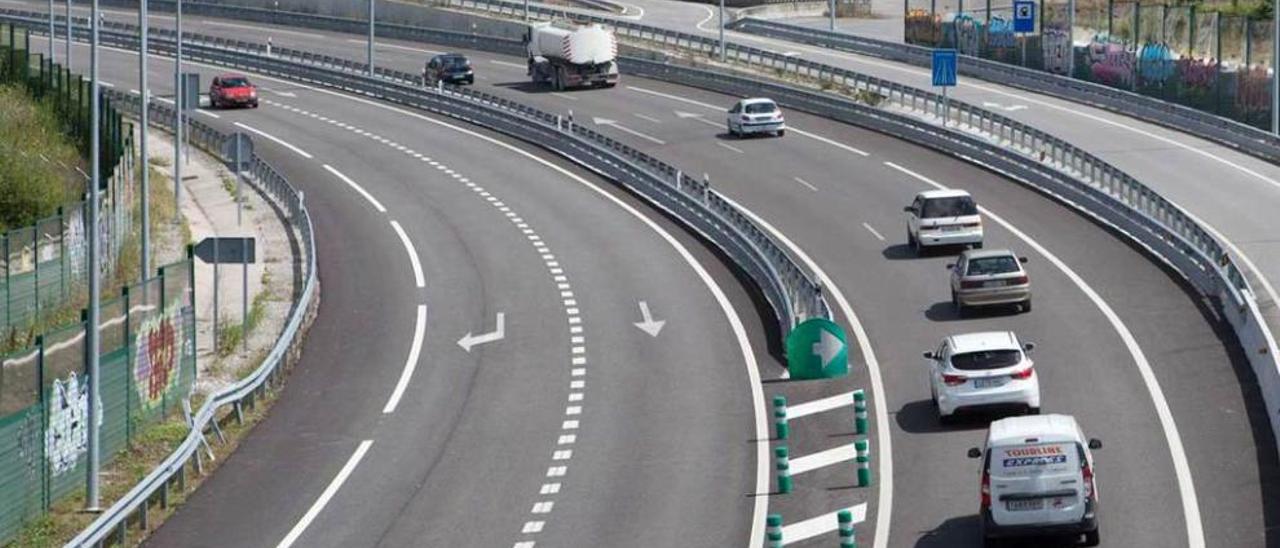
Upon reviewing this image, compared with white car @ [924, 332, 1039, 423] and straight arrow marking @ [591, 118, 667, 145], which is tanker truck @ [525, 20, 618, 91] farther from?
white car @ [924, 332, 1039, 423]

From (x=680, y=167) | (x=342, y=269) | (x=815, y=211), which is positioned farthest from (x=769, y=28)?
(x=342, y=269)

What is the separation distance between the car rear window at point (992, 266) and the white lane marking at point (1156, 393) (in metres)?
1.99

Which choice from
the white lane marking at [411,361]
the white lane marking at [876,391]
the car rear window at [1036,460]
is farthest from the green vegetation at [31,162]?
the car rear window at [1036,460]

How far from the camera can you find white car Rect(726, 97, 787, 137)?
71438 millimetres

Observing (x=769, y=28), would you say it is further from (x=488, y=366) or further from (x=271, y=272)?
(x=488, y=366)

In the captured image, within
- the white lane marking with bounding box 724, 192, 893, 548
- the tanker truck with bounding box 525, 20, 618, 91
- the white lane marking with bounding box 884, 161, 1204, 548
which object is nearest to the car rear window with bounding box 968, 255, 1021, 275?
the white lane marking with bounding box 884, 161, 1204, 548

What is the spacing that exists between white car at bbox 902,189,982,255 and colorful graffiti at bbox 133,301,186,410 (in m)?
17.9

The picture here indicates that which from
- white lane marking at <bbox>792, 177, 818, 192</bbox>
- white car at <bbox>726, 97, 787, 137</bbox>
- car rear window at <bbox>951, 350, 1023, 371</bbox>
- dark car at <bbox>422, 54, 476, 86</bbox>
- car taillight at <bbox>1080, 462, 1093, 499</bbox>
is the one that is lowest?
car taillight at <bbox>1080, 462, 1093, 499</bbox>

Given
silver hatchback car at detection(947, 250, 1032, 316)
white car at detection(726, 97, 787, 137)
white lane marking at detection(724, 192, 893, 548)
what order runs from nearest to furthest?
white lane marking at detection(724, 192, 893, 548), silver hatchback car at detection(947, 250, 1032, 316), white car at detection(726, 97, 787, 137)

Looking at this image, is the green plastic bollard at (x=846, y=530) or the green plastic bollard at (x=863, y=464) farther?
the green plastic bollard at (x=863, y=464)

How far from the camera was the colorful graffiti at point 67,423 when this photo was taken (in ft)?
106

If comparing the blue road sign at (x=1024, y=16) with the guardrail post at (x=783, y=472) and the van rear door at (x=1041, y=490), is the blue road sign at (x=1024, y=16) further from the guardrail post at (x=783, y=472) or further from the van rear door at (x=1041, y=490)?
the van rear door at (x=1041, y=490)

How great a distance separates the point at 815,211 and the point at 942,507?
27412 mm

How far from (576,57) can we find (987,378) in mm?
51816
